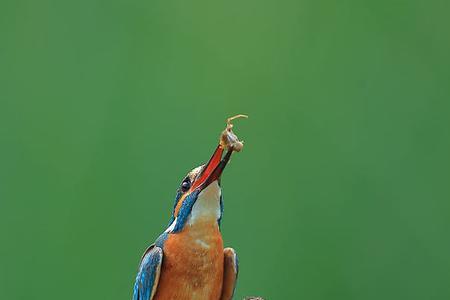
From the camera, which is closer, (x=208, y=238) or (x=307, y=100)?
(x=208, y=238)

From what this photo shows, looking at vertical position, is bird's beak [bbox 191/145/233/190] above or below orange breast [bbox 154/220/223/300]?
above

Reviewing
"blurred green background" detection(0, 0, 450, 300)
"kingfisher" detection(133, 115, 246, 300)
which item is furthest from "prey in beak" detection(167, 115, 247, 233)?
"blurred green background" detection(0, 0, 450, 300)

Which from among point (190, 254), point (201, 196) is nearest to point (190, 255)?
point (190, 254)

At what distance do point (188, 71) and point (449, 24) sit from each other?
0.79m

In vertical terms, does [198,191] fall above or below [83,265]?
above

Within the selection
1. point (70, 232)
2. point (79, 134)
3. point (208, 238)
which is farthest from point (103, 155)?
point (208, 238)

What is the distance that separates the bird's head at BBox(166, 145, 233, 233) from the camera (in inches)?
46.7

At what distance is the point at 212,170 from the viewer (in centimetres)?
118

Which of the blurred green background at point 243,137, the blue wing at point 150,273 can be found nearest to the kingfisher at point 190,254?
the blue wing at point 150,273

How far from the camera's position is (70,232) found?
7.28 feet

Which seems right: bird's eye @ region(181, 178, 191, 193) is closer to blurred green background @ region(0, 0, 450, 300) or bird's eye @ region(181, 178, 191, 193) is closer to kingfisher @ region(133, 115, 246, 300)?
kingfisher @ region(133, 115, 246, 300)

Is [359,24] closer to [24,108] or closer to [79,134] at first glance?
[79,134]

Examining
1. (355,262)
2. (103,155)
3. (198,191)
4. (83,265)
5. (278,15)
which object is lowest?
(83,265)

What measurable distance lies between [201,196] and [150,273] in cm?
16
